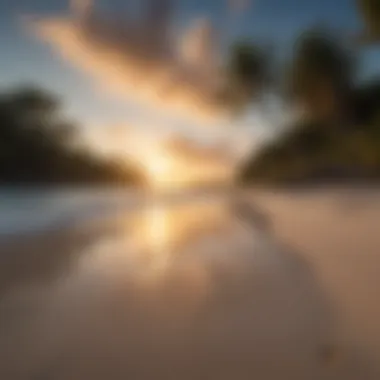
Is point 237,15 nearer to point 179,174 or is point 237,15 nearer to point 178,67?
point 178,67

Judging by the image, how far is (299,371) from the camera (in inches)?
17.8

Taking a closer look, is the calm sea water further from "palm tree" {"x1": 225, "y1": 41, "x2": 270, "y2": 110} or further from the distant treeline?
"palm tree" {"x1": 225, "y1": 41, "x2": 270, "y2": 110}

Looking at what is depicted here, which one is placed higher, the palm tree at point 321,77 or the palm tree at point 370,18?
the palm tree at point 370,18

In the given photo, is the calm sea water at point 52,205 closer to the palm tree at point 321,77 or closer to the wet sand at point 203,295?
the wet sand at point 203,295

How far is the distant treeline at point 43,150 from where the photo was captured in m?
0.74

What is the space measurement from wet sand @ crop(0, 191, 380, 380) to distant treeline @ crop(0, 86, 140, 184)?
0.11 m

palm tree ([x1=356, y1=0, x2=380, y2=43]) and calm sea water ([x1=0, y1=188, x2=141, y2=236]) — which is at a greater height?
palm tree ([x1=356, y1=0, x2=380, y2=43])

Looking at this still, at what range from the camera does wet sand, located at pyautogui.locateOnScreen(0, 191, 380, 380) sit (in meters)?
0.47

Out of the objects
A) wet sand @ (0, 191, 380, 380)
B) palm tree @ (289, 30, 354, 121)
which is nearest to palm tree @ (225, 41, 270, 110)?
palm tree @ (289, 30, 354, 121)

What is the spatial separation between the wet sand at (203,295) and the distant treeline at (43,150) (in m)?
0.11

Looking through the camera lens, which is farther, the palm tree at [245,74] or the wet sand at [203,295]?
the palm tree at [245,74]

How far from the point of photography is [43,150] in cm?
78

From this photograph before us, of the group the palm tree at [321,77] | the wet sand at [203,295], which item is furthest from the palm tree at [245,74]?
the wet sand at [203,295]

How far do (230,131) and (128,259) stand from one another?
29cm
